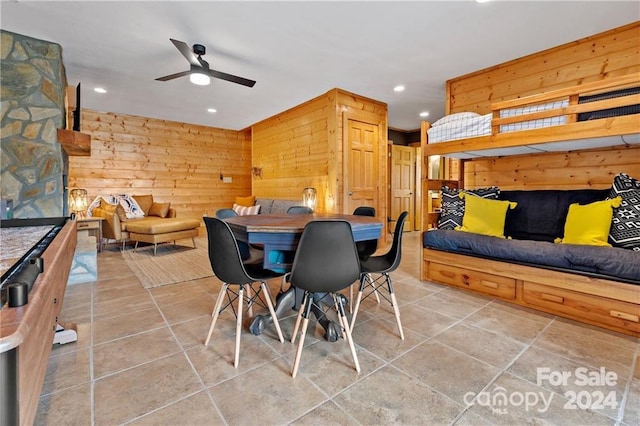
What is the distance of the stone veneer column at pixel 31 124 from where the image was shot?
2947mm

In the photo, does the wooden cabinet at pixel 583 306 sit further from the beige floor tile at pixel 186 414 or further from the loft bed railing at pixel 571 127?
the beige floor tile at pixel 186 414

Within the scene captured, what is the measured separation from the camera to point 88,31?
9.32 ft

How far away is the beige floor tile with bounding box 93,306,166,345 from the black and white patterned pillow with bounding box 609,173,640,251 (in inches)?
139

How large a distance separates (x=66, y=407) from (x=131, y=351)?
0.49 metres

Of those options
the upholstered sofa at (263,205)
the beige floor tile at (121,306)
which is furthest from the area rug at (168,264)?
the upholstered sofa at (263,205)

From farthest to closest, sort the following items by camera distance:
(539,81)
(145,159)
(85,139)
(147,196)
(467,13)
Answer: (145,159) → (147,196) → (85,139) → (539,81) → (467,13)

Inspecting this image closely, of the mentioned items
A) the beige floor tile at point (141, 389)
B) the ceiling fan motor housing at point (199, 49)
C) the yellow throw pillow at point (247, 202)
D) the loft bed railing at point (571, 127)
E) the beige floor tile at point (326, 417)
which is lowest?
the beige floor tile at point (326, 417)

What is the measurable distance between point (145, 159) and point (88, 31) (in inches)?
148

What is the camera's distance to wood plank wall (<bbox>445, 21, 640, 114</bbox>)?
2.74 meters

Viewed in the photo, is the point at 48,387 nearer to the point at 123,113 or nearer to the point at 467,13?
the point at 467,13

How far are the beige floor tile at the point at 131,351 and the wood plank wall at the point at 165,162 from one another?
16.3 ft

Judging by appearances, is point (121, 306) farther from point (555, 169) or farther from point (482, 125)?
point (555, 169)

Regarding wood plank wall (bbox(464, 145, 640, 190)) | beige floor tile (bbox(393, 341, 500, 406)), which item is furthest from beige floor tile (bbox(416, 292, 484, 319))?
wood plank wall (bbox(464, 145, 640, 190))

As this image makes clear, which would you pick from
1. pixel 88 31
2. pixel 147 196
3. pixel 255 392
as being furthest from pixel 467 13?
pixel 147 196
